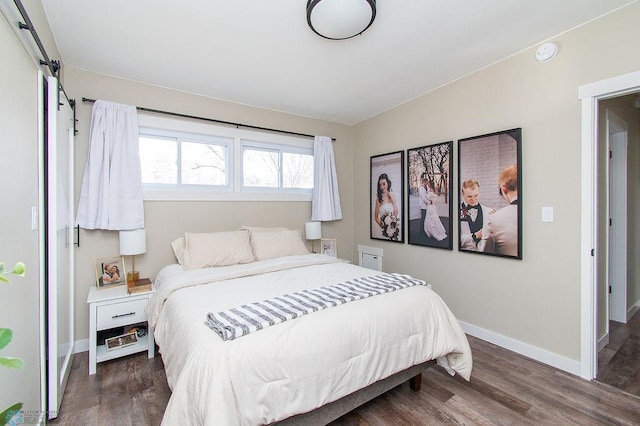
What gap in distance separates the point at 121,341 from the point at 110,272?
0.63m

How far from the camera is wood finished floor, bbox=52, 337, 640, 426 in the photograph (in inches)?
70.0

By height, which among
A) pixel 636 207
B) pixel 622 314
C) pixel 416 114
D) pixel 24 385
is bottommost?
pixel 622 314

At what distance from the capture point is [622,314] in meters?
3.12

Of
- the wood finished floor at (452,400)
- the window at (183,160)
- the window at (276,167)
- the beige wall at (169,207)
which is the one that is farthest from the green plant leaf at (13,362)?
the window at (276,167)

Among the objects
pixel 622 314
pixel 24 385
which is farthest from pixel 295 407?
pixel 622 314

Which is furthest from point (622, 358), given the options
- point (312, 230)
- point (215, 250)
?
point (215, 250)

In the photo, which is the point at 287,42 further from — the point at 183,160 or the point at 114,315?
the point at 114,315

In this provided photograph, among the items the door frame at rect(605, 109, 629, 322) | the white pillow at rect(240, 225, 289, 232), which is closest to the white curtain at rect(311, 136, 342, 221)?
the white pillow at rect(240, 225, 289, 232)

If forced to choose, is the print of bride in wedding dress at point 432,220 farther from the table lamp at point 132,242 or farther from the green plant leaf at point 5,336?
the green plant leaf at point 5,336

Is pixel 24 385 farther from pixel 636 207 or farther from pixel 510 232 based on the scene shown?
A: pixel 636 207

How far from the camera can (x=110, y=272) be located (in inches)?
106

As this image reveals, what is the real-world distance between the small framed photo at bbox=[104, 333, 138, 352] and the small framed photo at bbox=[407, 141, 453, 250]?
117 inches

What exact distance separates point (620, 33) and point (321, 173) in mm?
2916

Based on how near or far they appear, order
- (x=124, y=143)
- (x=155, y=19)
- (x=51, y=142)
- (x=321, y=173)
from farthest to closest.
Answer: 1. (x=321, y=173)
2. (x=124, y=143)
3. (x=155, y=19)
4. (x=51, y=142)
